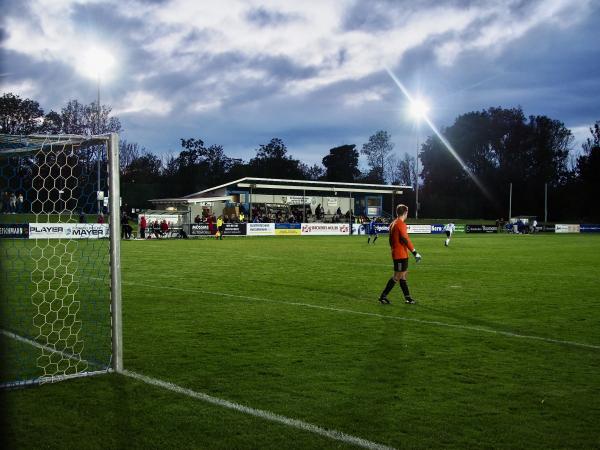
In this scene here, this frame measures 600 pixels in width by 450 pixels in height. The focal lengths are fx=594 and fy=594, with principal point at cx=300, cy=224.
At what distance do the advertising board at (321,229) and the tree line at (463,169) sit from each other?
3120 cm

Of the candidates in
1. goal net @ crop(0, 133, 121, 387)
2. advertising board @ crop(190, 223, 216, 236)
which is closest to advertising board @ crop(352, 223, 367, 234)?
advertising board @ crop(190, 223, 216, 236)

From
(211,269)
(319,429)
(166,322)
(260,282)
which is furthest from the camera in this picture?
(211,269)

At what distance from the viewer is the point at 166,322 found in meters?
9.54

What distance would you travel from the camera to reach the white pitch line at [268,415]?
14.8 ft

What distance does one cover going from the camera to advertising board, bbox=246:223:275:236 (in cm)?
4769

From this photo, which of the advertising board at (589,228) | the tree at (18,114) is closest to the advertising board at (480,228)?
the advertising board at (589,228)

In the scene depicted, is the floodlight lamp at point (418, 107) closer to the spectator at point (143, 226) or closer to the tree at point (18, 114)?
the spectator at point (143, 226)

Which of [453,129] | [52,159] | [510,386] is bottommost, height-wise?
[510,386]

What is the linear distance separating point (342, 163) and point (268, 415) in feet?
335

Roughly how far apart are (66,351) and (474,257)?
20.2 meters

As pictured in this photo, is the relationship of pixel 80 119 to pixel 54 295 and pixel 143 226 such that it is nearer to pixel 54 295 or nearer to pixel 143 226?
pixel 143 226

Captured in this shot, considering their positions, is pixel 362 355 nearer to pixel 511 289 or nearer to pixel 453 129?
pixel 511 289

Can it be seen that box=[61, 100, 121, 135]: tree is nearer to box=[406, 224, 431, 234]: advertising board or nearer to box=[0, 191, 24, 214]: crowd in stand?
box=[406, 224, 431, 234]: advertising board

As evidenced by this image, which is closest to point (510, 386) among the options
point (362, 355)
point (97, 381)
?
point (362, 355)
